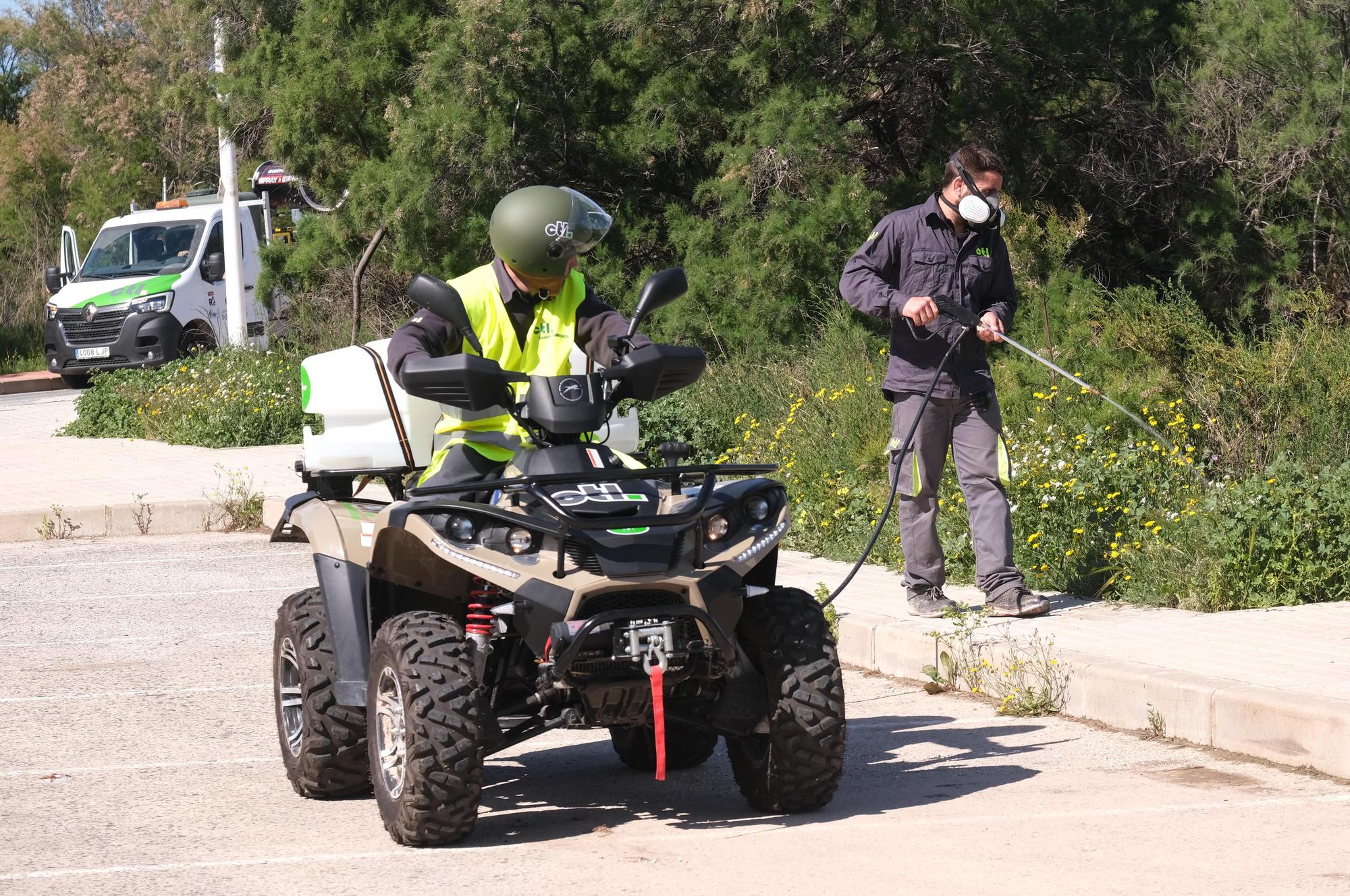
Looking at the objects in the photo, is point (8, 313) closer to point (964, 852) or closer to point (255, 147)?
point (255, 147)

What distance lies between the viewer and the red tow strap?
496cm

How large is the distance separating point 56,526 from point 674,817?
8.90 m

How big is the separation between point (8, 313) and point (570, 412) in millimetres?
32738

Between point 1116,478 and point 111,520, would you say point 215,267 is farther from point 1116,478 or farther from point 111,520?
point 1116,478

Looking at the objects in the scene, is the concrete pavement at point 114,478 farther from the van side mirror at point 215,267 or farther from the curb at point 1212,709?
the curb at point 1212,709

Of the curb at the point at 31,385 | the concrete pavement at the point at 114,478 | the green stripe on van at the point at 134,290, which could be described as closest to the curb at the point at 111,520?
the concrete pavement at the point at 114,478

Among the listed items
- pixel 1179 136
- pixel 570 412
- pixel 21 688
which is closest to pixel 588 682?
pixel 570 412

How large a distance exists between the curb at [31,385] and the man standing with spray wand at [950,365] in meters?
23.3

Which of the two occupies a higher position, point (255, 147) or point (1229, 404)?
point (255, 147)

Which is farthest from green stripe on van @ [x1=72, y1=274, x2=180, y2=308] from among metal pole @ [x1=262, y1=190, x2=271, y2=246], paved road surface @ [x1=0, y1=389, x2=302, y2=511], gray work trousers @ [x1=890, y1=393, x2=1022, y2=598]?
gray work trousers @ [x1=890, y1=393, x2=1022, y2=598]

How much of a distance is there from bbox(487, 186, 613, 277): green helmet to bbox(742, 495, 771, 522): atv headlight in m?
0.92

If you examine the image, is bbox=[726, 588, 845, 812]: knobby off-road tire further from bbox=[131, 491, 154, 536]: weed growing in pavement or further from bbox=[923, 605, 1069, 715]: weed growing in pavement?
bbox=[131, 491, 154, 536]: weed growing in pavement

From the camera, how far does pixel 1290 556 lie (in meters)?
8.20

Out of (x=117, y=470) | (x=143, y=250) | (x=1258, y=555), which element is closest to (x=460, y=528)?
(x=1258, y=555)
